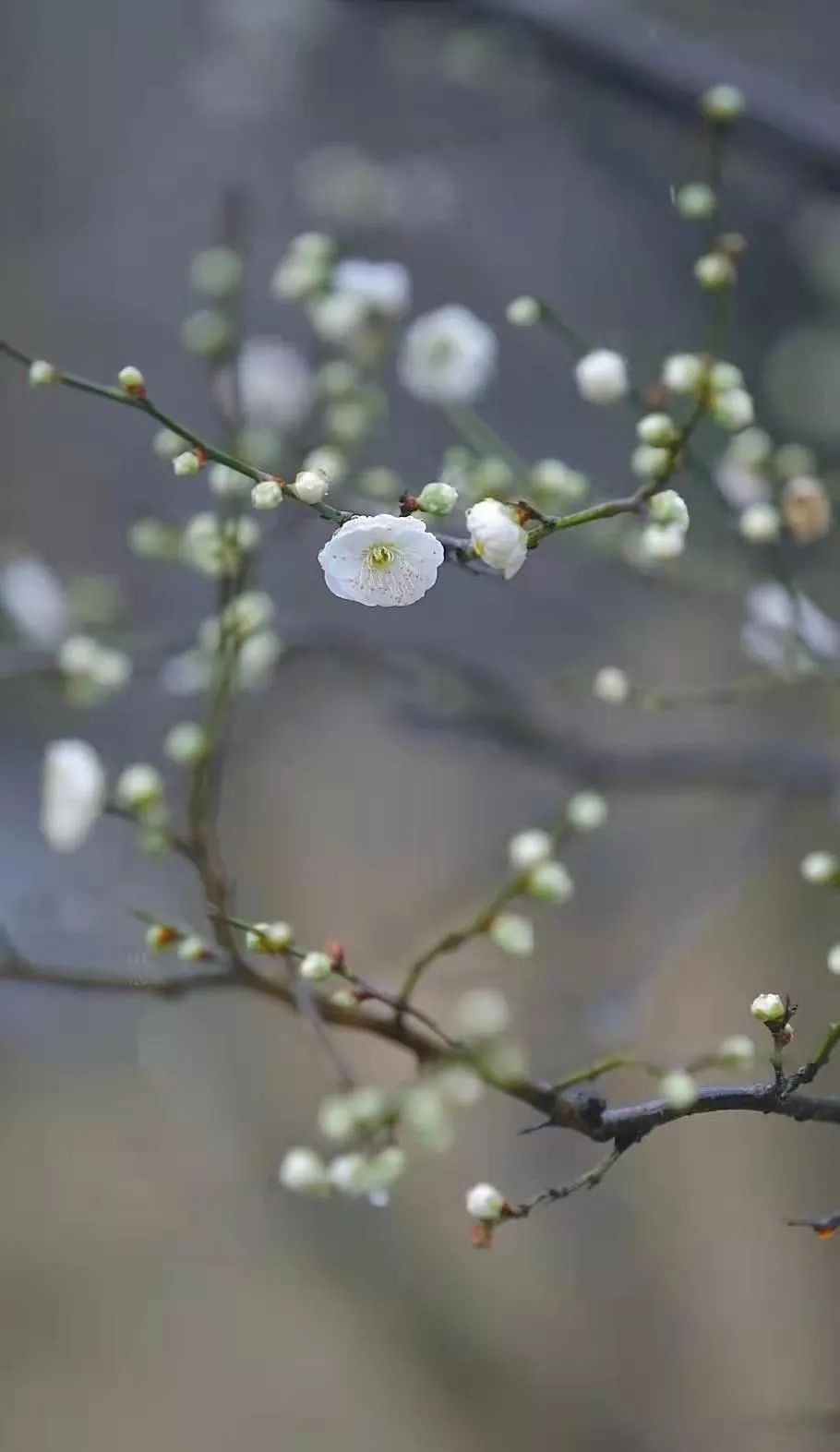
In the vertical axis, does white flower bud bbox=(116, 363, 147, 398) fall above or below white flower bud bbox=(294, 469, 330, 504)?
above

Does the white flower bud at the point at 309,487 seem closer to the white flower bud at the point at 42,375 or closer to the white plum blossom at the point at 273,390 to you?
the white flower bud at the point at 42,375

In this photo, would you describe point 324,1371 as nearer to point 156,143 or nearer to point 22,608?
point 22,608

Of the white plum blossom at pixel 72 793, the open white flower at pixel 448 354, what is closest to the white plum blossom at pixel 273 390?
the open white flower at pixel 448 354

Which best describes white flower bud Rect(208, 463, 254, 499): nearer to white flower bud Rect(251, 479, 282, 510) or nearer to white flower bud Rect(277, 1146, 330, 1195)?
white flower bud Rect(251, 479, 282, 510)

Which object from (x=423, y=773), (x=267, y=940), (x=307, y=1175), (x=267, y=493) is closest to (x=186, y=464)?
(x=267, y=493)

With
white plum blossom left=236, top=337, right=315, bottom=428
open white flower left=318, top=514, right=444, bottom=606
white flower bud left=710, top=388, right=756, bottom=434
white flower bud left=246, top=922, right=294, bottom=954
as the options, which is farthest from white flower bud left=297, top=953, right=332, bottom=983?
white plum blossom left=236, top=337, right=315, bottom=428

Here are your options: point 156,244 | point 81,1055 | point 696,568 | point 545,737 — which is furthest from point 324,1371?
point 156,244

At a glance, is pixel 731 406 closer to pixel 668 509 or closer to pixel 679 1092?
pixel 668 509
